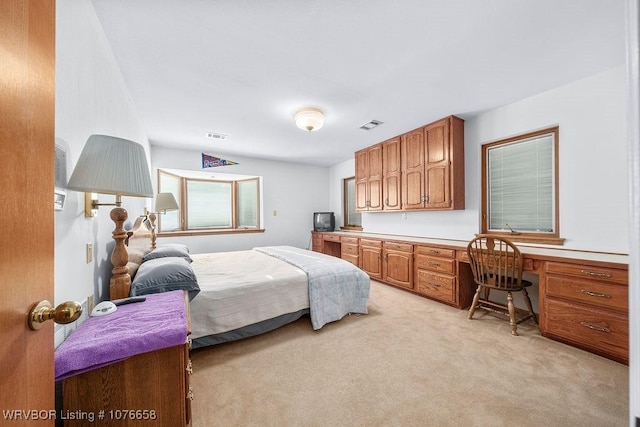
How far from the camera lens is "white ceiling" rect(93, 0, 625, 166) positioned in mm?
1505

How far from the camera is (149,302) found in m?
1.34

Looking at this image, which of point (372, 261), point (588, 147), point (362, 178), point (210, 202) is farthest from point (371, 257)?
point (210, 202)

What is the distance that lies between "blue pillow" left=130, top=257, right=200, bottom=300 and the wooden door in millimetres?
1055

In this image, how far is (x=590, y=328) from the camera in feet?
6.29

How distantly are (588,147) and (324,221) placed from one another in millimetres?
4094

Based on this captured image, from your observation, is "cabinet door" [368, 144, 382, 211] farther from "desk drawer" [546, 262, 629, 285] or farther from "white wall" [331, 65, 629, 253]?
"desk drawer" [546, 262, 629, 285]

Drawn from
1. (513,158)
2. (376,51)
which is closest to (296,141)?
(376,51)

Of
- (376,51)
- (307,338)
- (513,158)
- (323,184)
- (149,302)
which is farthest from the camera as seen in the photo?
(323,184)

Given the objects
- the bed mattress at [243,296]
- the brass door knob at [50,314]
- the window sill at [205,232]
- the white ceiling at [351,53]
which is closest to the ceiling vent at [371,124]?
the white ceiling at [351,53]

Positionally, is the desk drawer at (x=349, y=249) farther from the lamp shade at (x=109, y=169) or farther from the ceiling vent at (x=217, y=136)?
the lamp shade at (x=109, y=169)

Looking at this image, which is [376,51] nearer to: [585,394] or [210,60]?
[210,60]

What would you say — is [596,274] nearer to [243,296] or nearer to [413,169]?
[413,169]

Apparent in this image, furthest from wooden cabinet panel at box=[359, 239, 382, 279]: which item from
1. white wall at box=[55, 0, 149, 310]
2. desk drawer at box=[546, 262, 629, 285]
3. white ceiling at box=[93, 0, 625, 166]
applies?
white wall at box=[55, 0, 149, 310]

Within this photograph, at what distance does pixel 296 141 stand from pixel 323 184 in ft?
6.88
